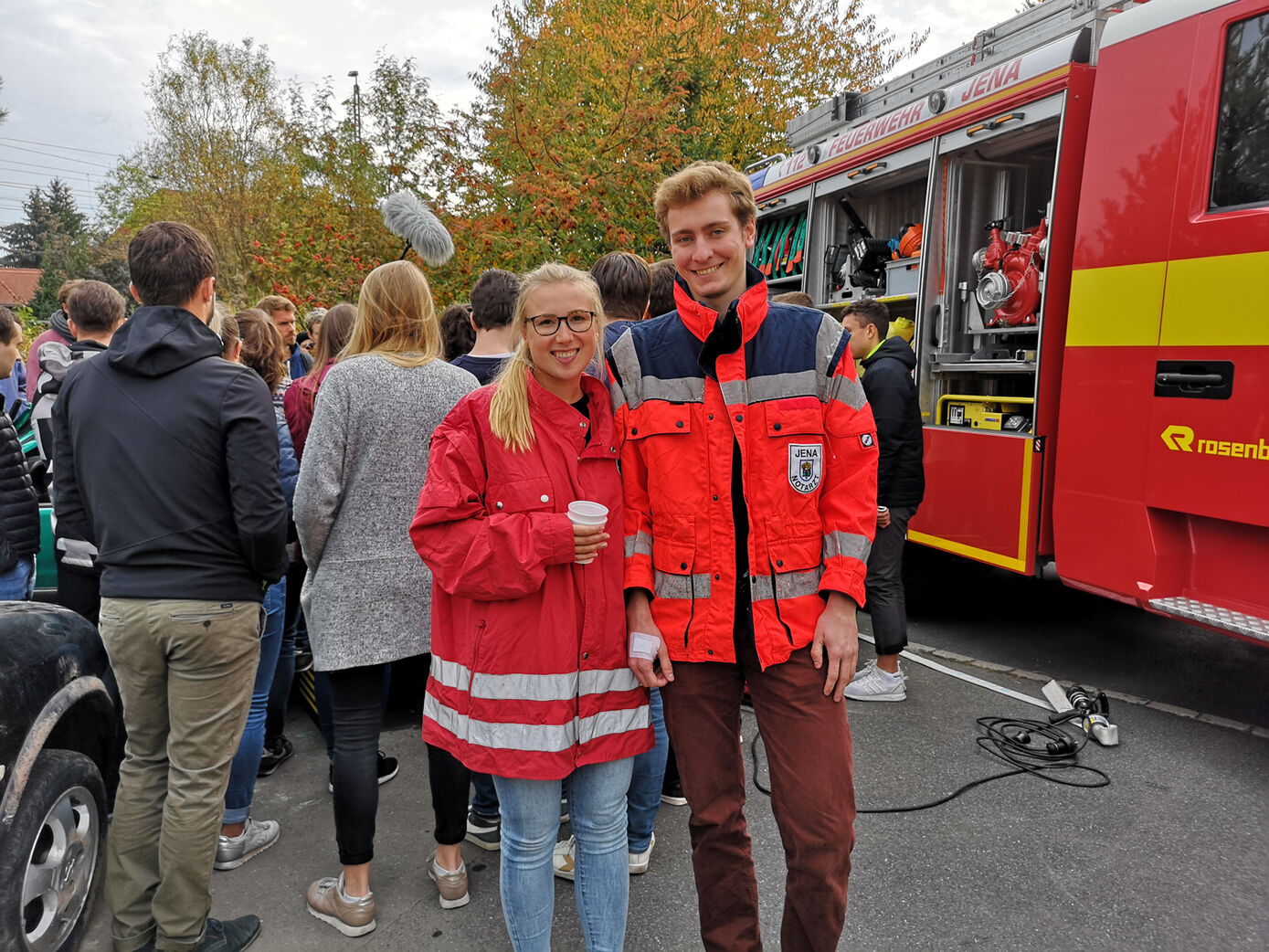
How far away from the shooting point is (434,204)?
10047 mm

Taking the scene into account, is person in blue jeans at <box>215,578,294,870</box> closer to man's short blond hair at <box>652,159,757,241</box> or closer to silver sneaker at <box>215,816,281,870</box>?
silver sneaker at <box>215,816,281,870</box>

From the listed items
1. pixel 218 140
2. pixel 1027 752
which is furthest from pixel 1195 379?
pixel 218 140

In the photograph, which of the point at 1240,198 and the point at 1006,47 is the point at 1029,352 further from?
the point at 1006,47

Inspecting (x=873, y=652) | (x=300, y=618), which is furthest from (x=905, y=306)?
(x=300, y=618)

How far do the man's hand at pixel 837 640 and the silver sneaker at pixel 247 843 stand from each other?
7.28ft

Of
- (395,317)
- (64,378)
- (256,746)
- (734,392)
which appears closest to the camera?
(734,392)

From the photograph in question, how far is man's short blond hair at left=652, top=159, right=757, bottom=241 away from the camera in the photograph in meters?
2.04

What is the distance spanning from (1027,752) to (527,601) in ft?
9.12

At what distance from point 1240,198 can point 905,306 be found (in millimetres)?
2525

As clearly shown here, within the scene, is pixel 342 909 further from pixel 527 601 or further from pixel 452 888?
pixel 527 601

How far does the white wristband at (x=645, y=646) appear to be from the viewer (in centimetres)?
202

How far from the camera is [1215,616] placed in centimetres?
353

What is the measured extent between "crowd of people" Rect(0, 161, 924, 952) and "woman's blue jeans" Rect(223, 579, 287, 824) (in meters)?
0.41

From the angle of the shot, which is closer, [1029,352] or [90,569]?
Result: [90,569]
